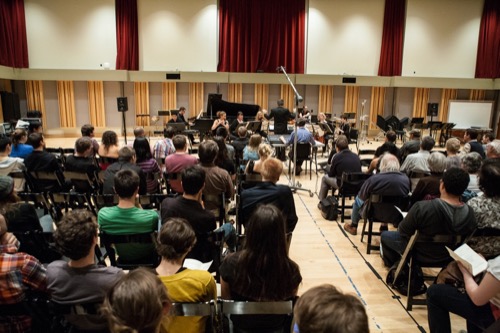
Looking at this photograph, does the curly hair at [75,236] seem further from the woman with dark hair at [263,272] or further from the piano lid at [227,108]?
the piano lid at [227,108]

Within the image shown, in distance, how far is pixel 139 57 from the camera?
47.7 feet

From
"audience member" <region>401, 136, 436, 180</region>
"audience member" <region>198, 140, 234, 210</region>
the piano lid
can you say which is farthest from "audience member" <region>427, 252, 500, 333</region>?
the piano lid

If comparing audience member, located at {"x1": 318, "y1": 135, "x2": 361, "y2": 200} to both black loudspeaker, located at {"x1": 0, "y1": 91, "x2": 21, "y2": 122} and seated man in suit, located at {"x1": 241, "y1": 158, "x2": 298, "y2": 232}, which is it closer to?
seated man in suit, located at {"x1": 241, "y1": 158, "x2": 298, "y2": 232}

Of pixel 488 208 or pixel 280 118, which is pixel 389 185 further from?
pixel 280 118

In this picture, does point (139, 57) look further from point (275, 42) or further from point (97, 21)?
point (275, 42)

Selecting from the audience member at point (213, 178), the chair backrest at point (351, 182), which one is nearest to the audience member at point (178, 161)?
the audience member at point (213, 178)

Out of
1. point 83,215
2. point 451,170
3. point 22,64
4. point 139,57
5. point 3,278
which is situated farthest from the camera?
point 139,57

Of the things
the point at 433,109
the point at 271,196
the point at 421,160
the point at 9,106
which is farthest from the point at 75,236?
the point at 433,109

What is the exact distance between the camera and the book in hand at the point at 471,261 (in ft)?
7.11

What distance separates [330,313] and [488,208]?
7.98 feet

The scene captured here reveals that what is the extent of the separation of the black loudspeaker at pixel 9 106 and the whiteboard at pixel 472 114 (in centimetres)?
1643

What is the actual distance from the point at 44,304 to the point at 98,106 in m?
13.8

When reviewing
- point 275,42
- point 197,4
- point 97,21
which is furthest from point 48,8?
point 275,42

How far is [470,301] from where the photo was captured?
240cm
